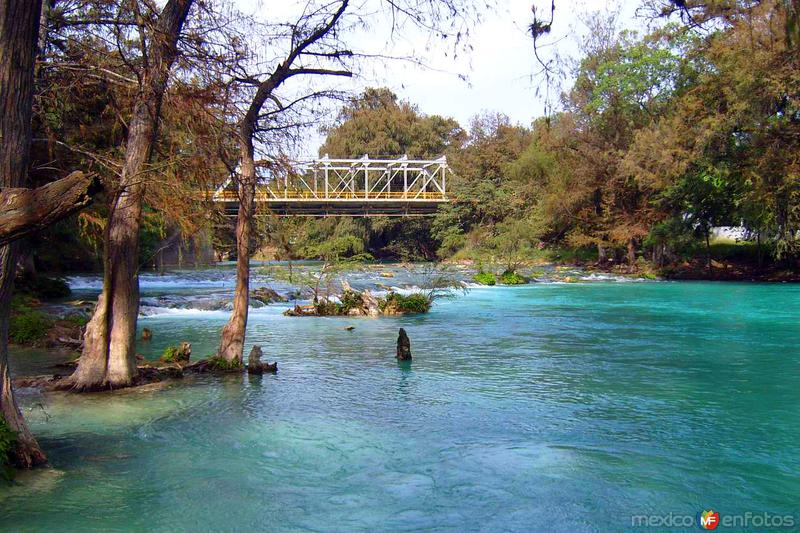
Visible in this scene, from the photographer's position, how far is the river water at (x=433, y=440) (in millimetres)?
6133

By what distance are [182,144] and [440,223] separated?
45.1 metres

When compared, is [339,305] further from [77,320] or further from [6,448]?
[6,448]

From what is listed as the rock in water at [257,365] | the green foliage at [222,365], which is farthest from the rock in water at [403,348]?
the green foliage at [222,365]

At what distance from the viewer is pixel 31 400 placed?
9430 mm

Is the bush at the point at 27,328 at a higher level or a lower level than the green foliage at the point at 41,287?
lower

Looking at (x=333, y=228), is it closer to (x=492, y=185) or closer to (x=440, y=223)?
(x=440, y=223)

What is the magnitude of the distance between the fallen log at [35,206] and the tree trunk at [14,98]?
1157 mm

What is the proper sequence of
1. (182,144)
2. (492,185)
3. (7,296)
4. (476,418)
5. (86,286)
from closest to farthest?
(7,296), (476,418), (182,144), (86,286), (492,185)

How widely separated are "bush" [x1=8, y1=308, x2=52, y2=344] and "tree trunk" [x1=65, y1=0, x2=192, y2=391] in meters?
5.83

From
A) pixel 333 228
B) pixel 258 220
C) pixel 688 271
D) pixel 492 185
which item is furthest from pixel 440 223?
pixel 258 220

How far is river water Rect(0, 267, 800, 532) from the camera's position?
613 centimetres

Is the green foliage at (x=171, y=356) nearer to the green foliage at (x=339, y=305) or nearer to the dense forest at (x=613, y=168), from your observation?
the dense forest at (x=613, y=168)

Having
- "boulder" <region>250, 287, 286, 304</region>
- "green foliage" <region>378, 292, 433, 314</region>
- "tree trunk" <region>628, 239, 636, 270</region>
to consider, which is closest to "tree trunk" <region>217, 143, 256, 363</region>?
"green foliage" <region>378, 292, 433, 314</region>

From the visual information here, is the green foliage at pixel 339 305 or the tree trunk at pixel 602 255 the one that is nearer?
the green foliage at pixel 339 305
